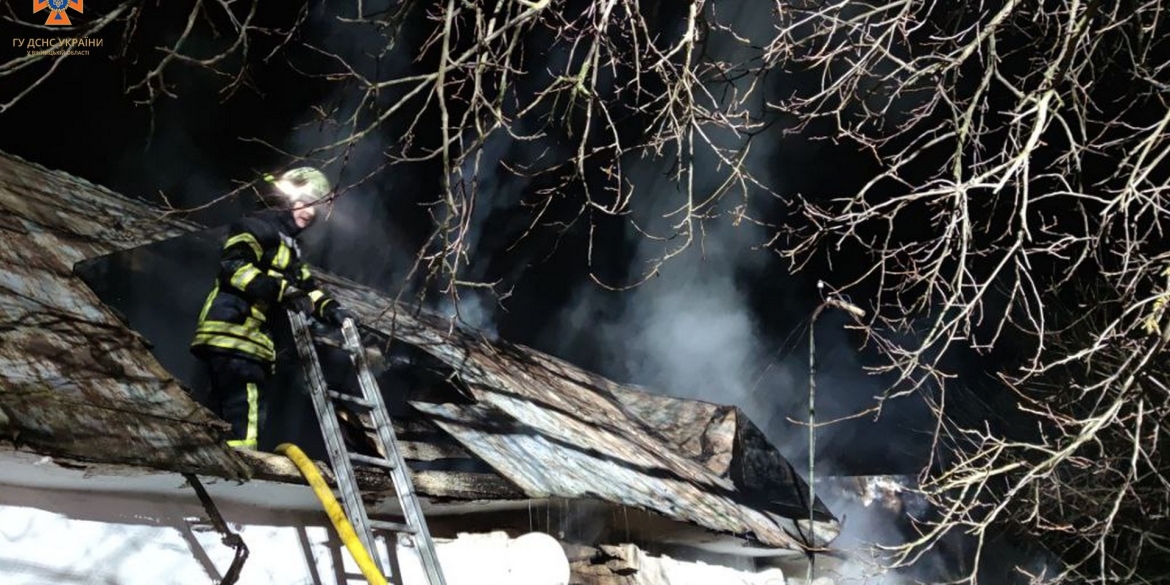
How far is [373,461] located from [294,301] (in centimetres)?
107

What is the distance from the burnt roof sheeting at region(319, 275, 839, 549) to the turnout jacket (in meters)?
0.67

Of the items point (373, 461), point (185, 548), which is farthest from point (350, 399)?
point (185, 548)

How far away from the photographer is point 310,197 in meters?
5.41

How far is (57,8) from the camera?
21.9 ft

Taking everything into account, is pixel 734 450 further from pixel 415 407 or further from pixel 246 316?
pixel 246 316

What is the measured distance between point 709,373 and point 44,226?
33.0 feet

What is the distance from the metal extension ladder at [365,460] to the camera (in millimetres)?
4051

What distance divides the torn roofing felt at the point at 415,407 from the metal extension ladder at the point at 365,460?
233 millimetres

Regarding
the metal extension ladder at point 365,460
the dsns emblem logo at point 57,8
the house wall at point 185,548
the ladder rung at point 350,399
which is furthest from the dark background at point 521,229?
the house wall at point 185,548

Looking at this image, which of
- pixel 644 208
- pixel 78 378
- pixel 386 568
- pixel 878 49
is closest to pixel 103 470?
pixel 78 378

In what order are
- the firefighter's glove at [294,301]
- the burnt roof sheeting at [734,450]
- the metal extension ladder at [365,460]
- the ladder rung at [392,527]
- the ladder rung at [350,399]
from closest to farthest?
the metal extension ladder at [365,460] → the ladder rung at [392,527] → the ladder rung at [350,399] → the firefighter's glove at [294,301] → the burnt roof sheeting at [734,450]

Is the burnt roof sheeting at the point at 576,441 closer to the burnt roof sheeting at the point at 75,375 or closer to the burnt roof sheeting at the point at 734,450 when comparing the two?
the burnt roof sheeting at the point at 734,450

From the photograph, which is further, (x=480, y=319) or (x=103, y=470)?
(x=480, y=319)

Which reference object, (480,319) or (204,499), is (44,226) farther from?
(480,319)
